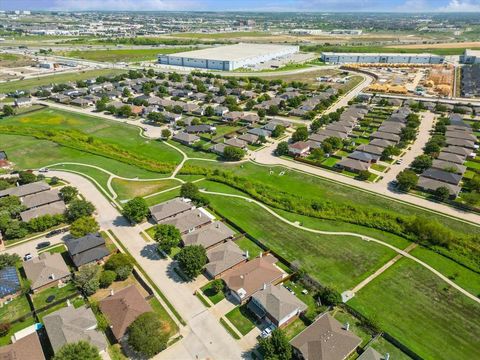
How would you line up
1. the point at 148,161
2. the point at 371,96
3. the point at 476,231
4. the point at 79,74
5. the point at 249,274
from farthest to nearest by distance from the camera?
the point at 79,74 → the point at 371,96 → the point at 148,161 → the point at 476,231 → the point at 249,274

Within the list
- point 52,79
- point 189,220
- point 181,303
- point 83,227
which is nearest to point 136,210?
point 83,227

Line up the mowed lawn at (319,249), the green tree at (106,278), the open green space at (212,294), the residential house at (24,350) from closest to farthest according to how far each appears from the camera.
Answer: the residential house at (24,350) → the open green space at (212,294) → the green tree at (106,278) → the mowed lawn at (319,249)

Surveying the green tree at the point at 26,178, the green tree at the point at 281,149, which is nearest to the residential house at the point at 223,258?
the green tree at the point at 281,149

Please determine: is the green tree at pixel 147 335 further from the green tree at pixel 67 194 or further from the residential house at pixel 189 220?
the green tree at pixel 67 194

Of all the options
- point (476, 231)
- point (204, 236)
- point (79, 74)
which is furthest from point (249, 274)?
point (79, 74)

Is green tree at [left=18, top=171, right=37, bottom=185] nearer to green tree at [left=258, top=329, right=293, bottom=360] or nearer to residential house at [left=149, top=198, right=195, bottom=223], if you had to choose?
residential house at [left=149, top=198, right=195, bottom=223]

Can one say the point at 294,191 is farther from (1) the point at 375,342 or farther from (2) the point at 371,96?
(2) the point at 371,96
